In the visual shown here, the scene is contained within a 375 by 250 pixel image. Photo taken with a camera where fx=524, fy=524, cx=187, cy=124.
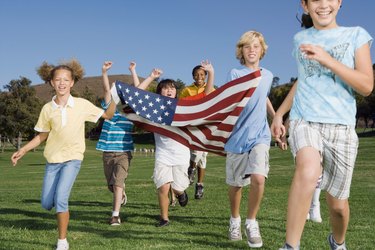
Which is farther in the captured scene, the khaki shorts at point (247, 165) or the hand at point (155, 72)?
the hand at point (155, 72)

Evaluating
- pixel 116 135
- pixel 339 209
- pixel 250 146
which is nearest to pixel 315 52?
pixel 339 209

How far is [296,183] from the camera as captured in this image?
163 inches

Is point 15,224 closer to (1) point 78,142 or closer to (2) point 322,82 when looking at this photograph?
(1) point 78,142

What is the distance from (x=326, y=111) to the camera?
4.15 meters

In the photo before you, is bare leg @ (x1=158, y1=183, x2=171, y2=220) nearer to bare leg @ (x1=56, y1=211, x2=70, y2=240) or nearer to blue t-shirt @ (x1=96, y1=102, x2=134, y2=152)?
blue t-shirt @ (x1=96, y1=102, x2=134, y2=152)

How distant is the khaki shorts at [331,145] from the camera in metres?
4.15

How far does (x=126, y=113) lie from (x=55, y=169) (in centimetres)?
204

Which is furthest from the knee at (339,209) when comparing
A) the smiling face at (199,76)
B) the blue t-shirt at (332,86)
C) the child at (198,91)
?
the smiling face at (199,76)

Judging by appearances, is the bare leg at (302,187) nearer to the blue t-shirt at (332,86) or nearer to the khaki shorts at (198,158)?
the blue t-shirt at (332,86)

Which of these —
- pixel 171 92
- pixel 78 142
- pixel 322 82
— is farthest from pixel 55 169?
pixel 322 82

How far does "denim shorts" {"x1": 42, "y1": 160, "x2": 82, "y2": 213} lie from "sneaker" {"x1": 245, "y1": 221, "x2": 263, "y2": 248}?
6.73 feet

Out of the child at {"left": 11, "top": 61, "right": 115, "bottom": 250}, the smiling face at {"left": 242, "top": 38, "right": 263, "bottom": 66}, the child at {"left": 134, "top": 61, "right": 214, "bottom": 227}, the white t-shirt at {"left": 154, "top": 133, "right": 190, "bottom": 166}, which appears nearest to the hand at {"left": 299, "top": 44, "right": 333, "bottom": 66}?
the smiling face at {"left": 242, "top": 38, "right": 263, "bottom": 66}

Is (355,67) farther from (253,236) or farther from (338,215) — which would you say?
(253,236)

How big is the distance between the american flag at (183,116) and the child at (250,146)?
1.78 ft
